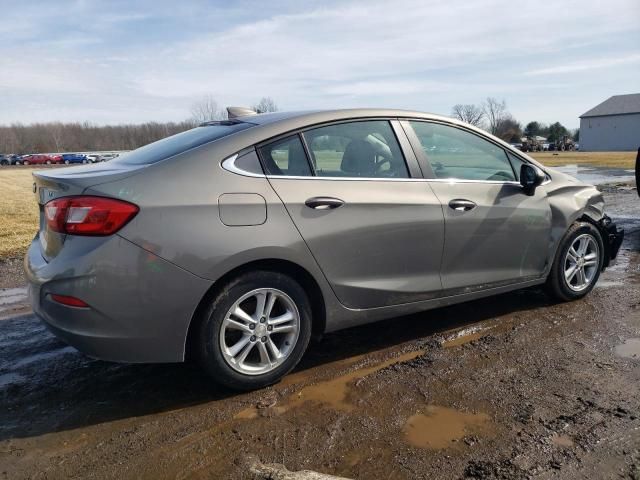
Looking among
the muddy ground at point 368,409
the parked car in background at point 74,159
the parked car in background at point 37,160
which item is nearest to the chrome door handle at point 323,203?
the muddy ground at point 368,409

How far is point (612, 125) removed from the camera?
8762 cm

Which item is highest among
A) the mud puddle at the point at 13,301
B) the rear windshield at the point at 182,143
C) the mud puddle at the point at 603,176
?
the rear windshield at the point at 182,143

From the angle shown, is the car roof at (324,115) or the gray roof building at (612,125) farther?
the gray roof building at (612,125)

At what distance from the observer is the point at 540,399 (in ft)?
9.93

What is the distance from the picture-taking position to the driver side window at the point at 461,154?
12.7ft

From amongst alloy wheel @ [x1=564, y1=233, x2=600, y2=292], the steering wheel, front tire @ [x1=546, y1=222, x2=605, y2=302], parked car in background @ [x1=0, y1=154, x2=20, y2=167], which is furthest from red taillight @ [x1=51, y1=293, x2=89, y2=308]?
parked car in background @ [x1=0, y1=154, x2=20, y2=167]

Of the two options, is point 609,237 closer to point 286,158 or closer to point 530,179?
point 530,179

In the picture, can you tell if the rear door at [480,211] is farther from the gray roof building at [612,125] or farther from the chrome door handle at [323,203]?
the gray roof building at [612,125]

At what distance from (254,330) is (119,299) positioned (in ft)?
2.57

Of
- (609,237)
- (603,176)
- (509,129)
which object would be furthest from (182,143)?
(509,129)

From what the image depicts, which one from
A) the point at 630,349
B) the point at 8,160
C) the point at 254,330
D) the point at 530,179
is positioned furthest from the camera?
the point at 8,160

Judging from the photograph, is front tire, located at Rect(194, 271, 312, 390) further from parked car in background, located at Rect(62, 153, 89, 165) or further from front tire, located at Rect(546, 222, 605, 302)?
parked car in background, located at Rect(62, 153, 89, 165)

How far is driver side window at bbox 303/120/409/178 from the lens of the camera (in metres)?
3.43

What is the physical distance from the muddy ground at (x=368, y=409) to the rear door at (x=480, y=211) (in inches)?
19.1
